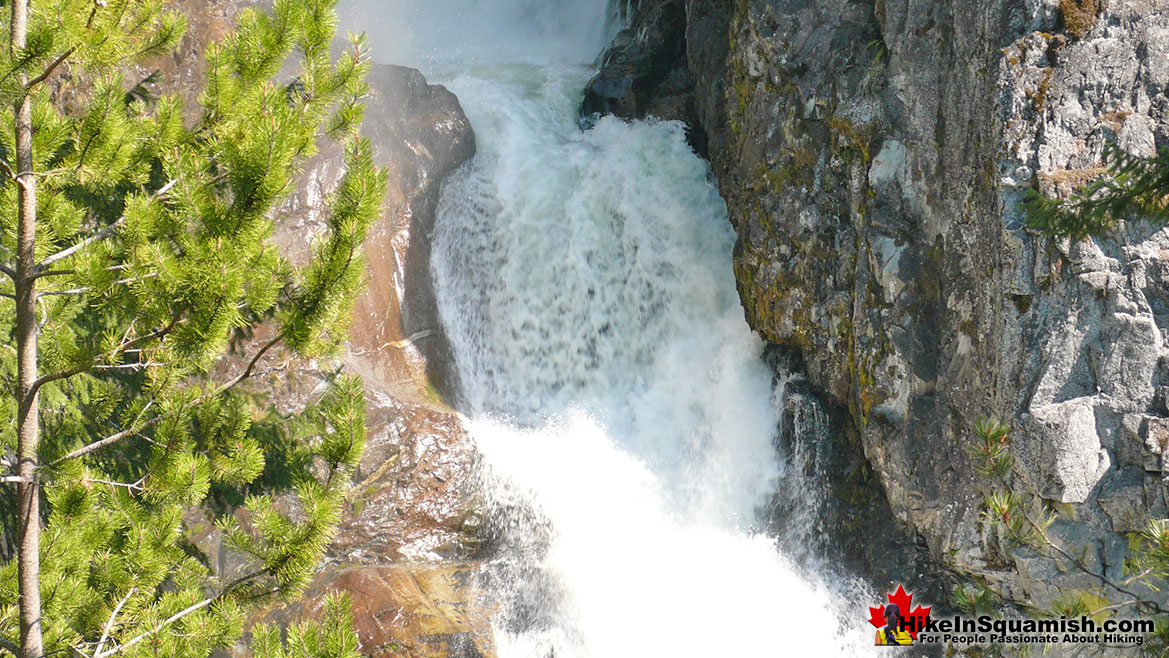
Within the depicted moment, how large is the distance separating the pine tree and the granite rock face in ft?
14.9

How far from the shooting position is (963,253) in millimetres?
6984

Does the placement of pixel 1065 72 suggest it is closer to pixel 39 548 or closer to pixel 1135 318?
pixel 1135 318

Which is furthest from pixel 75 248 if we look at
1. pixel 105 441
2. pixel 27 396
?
pixel 105 441

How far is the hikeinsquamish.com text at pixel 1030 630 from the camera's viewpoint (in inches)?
224

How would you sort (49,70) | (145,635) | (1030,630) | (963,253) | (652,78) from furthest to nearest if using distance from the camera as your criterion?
(652,78) < (963,253) < (1030,630) < (145,635) < (49,70)

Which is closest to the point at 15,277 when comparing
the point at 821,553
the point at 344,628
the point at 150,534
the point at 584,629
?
the point at 150,534

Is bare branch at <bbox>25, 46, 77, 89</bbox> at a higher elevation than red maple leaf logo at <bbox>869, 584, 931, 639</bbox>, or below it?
higher

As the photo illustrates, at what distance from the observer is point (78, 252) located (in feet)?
12.1

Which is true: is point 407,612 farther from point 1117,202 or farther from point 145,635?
point 1117,202

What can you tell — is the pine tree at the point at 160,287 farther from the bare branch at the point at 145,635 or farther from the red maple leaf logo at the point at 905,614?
the red maple leaf logo at the point at 905,614

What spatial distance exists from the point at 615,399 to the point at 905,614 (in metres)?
3.53

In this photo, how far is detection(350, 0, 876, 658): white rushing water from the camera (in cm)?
792

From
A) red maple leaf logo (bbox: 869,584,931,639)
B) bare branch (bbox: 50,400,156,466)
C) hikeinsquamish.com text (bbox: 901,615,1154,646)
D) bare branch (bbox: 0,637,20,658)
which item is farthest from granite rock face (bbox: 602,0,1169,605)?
bare branch (bbox: 0,637,20,658)

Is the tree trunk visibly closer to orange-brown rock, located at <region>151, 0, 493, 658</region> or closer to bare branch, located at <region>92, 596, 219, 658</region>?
bare branch, located at <region>92, 596, 219, 658</region>
